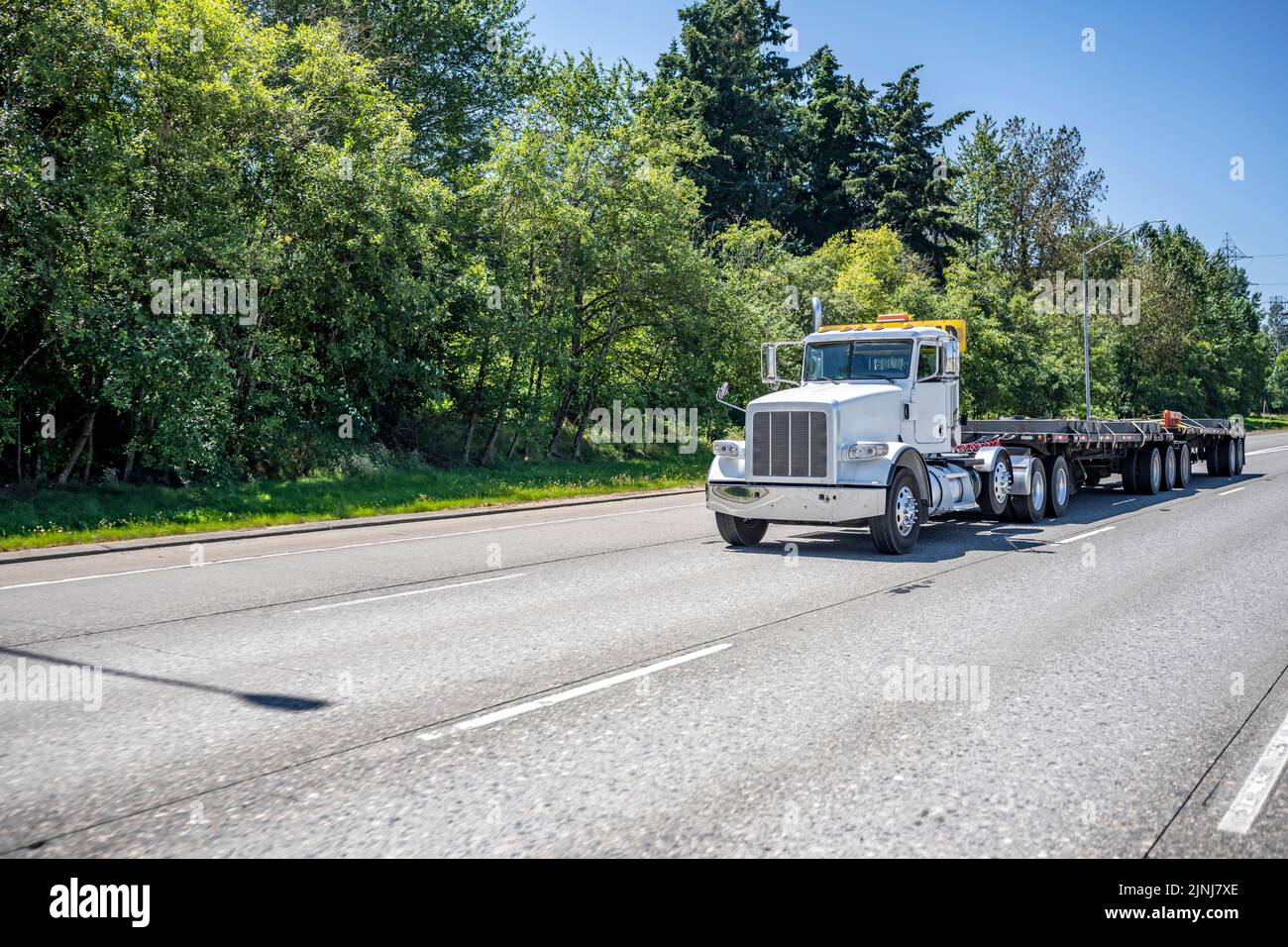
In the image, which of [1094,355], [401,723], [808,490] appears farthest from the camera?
[1094,355]

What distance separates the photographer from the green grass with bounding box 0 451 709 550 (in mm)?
14875

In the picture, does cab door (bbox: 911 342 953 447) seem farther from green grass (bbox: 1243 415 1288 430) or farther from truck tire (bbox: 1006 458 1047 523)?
green grass (bbox: 1243 415 1288 430)

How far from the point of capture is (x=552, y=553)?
12773 millimetres

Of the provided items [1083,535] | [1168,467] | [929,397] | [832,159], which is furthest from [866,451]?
[832,159]

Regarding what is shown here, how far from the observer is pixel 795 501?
40.0 feet

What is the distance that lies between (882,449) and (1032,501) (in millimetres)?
4662

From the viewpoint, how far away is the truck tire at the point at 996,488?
49.4 feet

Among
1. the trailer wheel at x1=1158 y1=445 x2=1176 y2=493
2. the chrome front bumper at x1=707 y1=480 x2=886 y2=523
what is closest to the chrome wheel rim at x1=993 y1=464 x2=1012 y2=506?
the chrome front bumper at x1=707 y1=480 x2=886 y2=523

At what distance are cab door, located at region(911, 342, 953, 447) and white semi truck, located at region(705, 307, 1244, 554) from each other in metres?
0.02

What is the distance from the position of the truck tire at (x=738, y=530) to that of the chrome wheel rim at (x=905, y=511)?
1.78 meters
